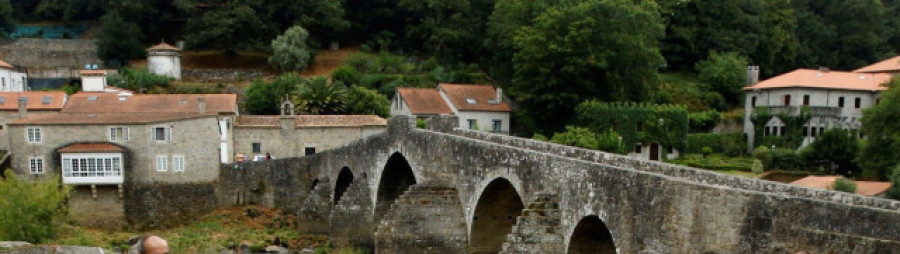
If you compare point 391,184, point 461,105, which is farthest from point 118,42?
point 391,184

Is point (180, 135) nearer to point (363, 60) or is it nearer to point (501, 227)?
point (501, 227)

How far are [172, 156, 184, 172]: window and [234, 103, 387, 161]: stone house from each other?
5325mm

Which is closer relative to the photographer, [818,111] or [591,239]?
[591,239]

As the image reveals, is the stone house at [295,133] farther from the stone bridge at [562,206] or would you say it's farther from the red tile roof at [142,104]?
the stone bridge at [562,206]

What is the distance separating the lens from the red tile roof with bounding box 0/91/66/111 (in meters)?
37.6

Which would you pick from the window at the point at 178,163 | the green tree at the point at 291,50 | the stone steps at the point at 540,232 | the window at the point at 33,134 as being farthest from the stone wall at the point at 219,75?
the stone steps at the point at 540,232

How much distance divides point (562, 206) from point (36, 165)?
84.2 feet

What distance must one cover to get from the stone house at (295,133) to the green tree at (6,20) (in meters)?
28.1

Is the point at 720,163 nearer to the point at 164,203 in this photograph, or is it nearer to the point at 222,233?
the point at 222,233

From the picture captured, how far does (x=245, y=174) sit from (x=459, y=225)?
17.4 m

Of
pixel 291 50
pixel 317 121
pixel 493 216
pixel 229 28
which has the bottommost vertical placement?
pixel 493 216

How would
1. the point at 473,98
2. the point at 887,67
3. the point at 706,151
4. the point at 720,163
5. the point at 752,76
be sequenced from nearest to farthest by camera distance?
the point at 720,163 → the point at 706,151 → the point at 473,98 → the point at 887,67 → the point at 752,76

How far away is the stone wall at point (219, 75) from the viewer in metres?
54.2

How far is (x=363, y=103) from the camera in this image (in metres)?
45.5
